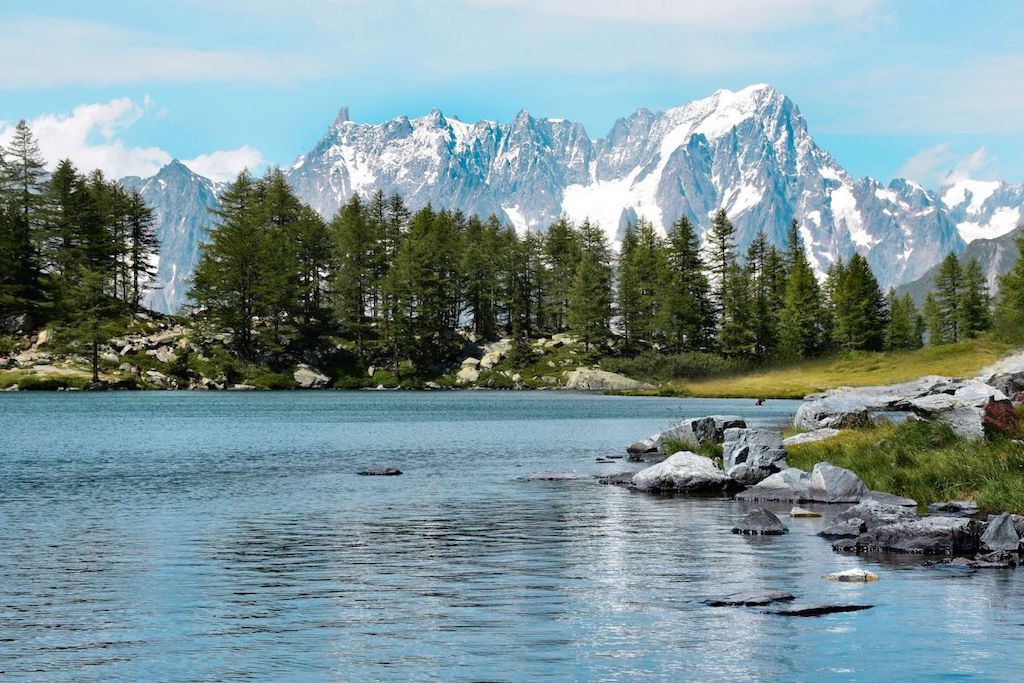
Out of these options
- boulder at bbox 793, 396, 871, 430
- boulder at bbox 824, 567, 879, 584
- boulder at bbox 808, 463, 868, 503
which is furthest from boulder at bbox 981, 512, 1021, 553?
boulder at bbox 793, 396, 871, 430

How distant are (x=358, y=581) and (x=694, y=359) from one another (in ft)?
439

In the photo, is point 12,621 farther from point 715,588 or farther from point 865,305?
point 865,305

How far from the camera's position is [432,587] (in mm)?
20250

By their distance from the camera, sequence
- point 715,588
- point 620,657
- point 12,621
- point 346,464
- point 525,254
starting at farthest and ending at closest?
point 525,254
point 346,464
point 715,588
point 12,621
point 620,657

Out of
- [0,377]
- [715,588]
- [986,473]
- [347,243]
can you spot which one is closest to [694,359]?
[347,243]

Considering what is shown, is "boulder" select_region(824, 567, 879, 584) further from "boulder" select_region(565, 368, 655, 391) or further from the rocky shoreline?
"boulder" select_region(565, 368, 655, 391)

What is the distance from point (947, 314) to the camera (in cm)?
18588

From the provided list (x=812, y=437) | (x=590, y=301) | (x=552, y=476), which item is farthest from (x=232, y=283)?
(x=812, y=437)

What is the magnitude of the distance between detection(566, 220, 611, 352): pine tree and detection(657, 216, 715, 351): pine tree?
8.81 m

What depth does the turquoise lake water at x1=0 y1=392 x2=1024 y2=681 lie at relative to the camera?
14625 mm

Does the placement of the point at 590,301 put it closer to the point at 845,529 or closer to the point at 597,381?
the point at 597,381

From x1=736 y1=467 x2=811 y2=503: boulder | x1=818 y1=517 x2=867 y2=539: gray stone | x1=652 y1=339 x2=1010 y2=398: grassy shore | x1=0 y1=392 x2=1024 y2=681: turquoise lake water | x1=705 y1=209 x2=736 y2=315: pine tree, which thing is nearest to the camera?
x1=0 y1=392 x2=1024 y2=681: turquoise lake water

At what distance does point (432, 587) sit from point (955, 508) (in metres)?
17.0

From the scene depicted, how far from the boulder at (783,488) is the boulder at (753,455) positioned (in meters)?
2.01
